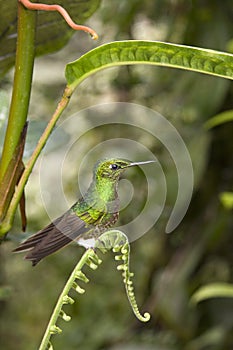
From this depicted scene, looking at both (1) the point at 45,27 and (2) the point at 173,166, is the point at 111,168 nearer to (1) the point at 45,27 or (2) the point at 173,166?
(1) the point at 45,27

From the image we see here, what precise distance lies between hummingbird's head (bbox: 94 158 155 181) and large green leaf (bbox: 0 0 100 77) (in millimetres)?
113

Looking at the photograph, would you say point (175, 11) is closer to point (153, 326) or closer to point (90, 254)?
point (153, 326)

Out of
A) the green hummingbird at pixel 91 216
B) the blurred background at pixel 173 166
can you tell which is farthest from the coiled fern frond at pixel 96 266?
the blurred background at pixel 173 166

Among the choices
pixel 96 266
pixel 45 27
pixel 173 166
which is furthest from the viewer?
pixel 173 166

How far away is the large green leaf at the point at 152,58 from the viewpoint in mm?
280

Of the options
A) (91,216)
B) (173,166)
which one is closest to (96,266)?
(91,216)

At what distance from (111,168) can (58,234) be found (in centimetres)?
3

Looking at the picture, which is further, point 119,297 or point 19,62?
point 119,297

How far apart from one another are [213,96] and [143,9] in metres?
0.32

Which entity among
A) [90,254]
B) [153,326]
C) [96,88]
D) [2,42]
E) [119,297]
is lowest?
[90,254]

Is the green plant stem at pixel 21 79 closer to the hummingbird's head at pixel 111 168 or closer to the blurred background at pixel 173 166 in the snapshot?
the hummingbird's head at pixel 111 168

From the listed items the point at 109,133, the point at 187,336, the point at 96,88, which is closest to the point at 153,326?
the point at 187,336

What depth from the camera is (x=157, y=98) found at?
124 centimetres

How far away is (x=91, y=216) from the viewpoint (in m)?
0.27
